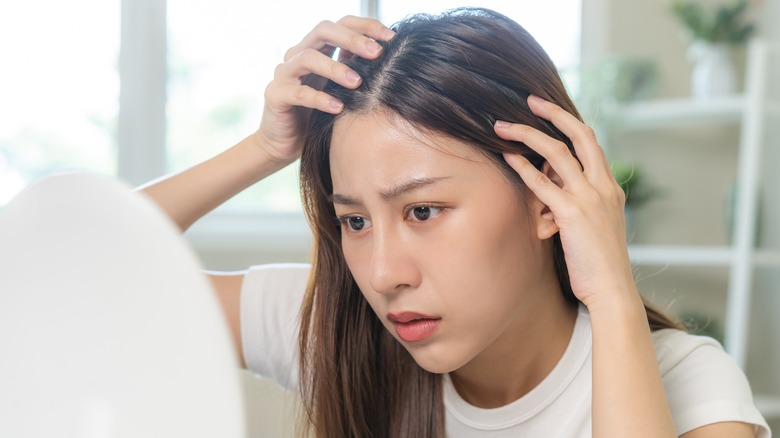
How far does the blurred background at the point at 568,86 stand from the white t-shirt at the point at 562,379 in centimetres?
25

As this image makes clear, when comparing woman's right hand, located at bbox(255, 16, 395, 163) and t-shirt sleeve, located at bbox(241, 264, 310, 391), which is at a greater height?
woman's right hand, located at bbox(255, 16, 395, 163)

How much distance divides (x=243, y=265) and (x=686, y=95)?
1.97 metres

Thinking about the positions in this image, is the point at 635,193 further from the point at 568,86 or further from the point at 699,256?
the point at 568,86

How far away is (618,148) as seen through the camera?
10.5 feet

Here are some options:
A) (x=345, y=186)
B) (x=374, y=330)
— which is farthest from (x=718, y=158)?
(x=345, y=186)

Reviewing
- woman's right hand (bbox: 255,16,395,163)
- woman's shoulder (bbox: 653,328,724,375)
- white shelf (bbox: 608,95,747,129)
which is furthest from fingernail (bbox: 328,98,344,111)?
white shelf (bbox: 608,95,747,129)

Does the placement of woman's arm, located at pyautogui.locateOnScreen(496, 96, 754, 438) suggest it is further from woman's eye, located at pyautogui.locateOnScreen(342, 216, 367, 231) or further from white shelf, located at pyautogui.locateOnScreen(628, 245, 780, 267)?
white shelf, located at pyautogui.locateOnScreen(628, 245, 780, 267)

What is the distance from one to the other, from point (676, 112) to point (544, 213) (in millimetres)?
2038

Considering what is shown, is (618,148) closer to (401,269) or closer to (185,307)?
(401,269)

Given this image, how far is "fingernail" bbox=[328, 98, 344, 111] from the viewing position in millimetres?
1032

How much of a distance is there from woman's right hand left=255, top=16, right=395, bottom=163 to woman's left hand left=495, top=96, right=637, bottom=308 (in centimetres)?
21

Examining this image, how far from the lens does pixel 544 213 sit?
3.40ft

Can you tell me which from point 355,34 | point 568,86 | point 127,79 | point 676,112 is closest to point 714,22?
point 676,112

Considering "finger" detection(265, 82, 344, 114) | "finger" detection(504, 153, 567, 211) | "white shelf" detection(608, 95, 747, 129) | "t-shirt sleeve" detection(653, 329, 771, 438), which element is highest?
"finger" detection(265, 82, 344, 114)
